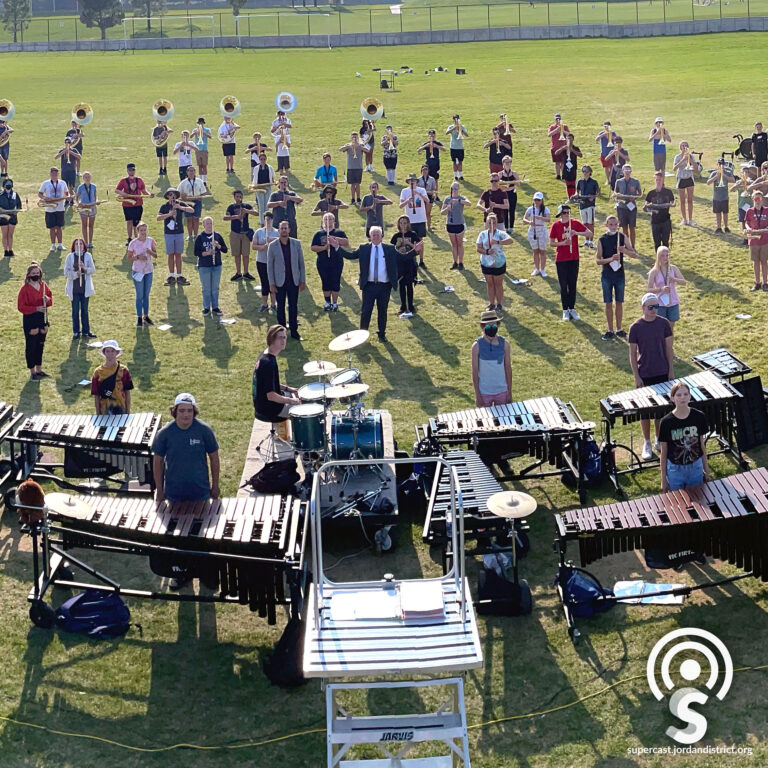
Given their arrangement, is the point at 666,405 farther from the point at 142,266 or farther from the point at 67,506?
the point at 142,266

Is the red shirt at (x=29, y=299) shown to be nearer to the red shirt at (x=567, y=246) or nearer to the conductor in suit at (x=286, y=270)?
the conductor in suit at (x=286, y=270)

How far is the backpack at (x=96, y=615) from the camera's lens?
9.55 metres

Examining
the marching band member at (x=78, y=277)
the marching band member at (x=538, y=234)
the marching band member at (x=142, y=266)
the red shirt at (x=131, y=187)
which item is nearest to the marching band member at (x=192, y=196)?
the red shirt at (x=131, y=187)

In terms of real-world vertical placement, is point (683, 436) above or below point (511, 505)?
above

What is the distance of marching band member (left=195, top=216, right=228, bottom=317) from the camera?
1833 centimetres

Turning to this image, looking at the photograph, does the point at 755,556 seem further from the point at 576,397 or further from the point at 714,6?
the point at 714,6

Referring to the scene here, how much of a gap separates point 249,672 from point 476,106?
34.4 metres

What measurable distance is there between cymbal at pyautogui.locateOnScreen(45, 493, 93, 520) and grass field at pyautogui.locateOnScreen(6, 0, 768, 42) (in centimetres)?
7753

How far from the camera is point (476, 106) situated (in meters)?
41.0

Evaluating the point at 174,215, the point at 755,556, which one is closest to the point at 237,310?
the point at 174,215

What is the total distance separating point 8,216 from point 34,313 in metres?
7.85

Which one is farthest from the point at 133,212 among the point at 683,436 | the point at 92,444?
the point at 683,436

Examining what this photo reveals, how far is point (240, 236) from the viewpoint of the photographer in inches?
822

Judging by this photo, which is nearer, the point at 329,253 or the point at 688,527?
the point at 688,527
